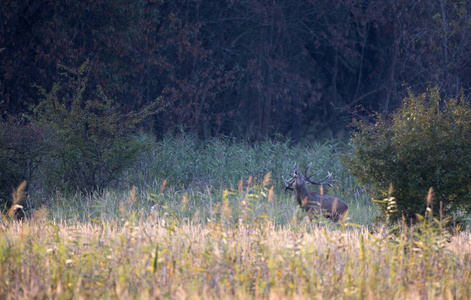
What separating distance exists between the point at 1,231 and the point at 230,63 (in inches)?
783

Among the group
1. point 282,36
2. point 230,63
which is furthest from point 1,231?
point 282,36

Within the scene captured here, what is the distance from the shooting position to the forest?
587 cm

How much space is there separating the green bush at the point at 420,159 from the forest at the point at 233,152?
3 cm

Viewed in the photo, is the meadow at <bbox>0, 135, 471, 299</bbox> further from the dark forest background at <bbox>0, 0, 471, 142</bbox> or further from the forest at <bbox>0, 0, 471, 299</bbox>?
the dark forest background at <bbox>0, 0, 471, 142</bbox>

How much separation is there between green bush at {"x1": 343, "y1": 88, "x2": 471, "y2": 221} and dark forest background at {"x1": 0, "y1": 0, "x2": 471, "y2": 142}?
11.0 meters

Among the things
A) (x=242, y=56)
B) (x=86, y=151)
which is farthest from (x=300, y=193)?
(x=242, y=56)

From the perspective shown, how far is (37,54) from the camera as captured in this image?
1914cm

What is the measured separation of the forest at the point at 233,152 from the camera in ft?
19.3

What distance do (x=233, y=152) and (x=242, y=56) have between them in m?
10.1

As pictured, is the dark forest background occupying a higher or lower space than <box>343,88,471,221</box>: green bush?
higher

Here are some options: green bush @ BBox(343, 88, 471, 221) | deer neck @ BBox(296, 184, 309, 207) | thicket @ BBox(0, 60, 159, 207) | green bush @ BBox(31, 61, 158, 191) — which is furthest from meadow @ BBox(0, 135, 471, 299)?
green bush @ BBox(31, 61, 158, 191)

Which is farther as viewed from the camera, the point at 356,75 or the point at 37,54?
the point at 356,75

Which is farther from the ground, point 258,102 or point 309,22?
point 309,22

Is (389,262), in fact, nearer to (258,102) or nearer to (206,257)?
(206,257)
